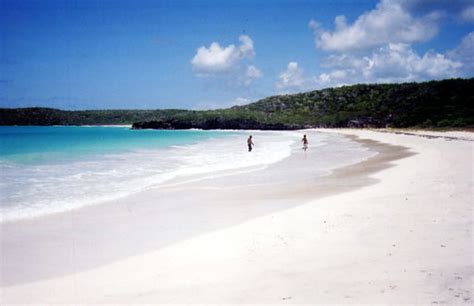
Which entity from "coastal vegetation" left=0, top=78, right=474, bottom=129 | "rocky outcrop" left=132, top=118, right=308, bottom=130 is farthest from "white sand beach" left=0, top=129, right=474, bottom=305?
"rocky outcrop" left=132, top=118, right=308, bottom=130

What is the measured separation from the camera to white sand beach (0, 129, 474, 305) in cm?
544

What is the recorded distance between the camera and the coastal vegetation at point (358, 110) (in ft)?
283

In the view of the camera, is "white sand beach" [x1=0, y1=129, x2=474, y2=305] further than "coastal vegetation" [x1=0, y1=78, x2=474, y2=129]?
No

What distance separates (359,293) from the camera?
17.0 ft

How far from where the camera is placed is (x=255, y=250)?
7281mm

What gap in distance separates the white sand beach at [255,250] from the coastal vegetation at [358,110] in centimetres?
6364

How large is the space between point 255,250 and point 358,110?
4651 inches

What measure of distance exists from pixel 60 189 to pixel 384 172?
12841mm

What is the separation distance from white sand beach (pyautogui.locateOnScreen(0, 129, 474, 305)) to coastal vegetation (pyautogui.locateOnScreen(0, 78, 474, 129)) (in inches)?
2506

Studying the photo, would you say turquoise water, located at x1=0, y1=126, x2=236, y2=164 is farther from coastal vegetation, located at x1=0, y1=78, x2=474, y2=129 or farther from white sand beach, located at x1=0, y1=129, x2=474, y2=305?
coastal vegetation, located at x1=0, y1=78, x2=474, y2=129

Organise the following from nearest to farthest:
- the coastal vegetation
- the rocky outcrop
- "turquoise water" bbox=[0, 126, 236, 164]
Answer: "turquoise water" bbox=[0, 126, 236, 164] < the coastal vegetation < the rocky outcrop

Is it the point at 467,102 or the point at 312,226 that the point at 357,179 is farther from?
the point at 467,102

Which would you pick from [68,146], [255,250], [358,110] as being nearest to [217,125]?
[358,110]

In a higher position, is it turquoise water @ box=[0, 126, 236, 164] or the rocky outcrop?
the rocky outcrop
